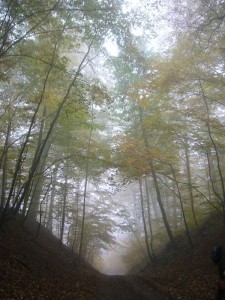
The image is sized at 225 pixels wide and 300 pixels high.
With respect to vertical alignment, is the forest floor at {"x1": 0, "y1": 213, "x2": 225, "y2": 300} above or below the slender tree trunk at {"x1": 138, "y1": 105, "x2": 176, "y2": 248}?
below

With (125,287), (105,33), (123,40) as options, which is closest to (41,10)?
(105,33)

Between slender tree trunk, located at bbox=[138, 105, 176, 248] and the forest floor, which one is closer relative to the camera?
the forest floor

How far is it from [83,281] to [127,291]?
2548 mm

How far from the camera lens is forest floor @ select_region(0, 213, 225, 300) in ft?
26.7

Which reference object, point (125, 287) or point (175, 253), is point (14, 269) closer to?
point (125, 287)

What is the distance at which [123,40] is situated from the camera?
41.1 ft

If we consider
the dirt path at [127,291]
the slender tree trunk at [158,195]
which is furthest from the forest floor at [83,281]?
the slender tree trunk at [158,195]

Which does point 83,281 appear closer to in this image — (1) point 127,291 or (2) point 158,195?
(1) point 127,291

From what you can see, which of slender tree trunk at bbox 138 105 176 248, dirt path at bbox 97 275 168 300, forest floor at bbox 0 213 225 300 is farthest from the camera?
slender tree trunk at bbox 138 105 176 248

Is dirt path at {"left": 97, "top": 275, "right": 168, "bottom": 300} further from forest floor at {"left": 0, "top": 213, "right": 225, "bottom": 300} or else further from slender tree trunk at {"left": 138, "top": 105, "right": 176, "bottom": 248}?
slender tree trunk at {"left": 138, "top": 105, "right": 176, "bottom": 248}

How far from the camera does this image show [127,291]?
10.2 m

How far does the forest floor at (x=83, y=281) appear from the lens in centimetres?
813

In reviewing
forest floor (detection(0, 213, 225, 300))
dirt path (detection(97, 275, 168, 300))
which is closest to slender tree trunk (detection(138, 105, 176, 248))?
forest floor (detection(0, 213, 225, 300))

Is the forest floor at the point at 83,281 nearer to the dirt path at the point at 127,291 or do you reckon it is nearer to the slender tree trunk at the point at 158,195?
the dirt path at the point at 127,291
